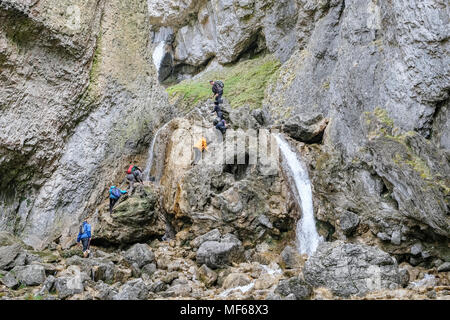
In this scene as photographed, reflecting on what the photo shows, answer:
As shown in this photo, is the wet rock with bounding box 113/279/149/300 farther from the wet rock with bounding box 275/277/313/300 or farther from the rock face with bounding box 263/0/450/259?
the rock face with bounding box 263/0/450/259

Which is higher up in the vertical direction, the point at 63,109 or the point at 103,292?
the point at 63,109

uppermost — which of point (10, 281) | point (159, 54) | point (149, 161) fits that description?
point (159, 54)

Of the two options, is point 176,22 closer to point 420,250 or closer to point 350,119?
point 350,119

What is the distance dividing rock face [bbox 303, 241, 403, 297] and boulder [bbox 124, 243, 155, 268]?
6149 mm

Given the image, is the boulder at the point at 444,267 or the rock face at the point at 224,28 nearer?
the boulder at the point at 444,267

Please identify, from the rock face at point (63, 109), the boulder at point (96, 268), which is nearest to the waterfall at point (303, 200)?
the boulder at point (96, 268)

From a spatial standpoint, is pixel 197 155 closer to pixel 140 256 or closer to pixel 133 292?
pixel 140 256

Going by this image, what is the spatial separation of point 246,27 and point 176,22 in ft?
38.4

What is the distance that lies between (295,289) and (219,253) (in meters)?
4.37

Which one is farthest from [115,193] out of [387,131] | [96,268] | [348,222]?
[387,131]

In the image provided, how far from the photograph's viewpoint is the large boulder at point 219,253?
14.3 meters

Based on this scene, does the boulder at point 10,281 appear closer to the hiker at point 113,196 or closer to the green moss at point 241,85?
the hiker at point 113,196

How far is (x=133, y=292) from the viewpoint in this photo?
10734 mm

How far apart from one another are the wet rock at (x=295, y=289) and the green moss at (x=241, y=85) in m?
Result: 19.9
